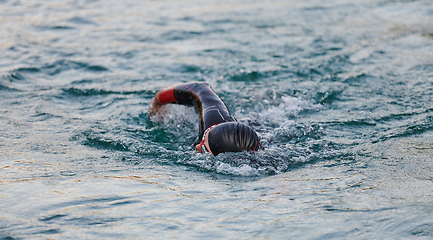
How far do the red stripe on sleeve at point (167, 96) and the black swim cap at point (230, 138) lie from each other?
1362 millimetres

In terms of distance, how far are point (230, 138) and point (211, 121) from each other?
52 centimetres

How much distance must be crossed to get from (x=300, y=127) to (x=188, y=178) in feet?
6.78

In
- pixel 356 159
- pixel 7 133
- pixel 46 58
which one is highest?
pixel 46 58

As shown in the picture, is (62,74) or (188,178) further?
(62,74)

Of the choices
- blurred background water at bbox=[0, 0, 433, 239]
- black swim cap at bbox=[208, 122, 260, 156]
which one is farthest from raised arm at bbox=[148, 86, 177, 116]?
black swim cap at bbox=[208, 122, 260, 156]

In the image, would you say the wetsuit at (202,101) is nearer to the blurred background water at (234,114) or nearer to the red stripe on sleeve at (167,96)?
the red stripe on sleeve at (167,96)

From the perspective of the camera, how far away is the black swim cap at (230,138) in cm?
399

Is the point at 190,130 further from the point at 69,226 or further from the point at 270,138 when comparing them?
the point at 69,226

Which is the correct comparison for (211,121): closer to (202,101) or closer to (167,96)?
(202,101)

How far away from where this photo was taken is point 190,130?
5.31 metres

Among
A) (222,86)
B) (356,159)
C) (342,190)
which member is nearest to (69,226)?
(342,190)

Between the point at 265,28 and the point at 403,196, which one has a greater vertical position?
the point at 265,28

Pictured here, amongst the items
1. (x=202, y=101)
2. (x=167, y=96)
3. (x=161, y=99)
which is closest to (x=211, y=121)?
(x=202, y=101)

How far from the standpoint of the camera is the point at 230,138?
398cm
